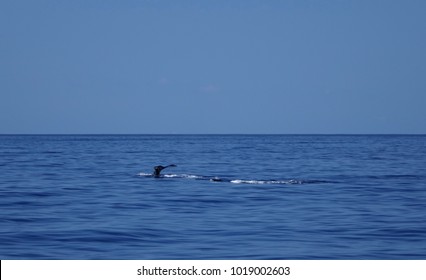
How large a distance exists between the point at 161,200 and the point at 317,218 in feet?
23.5

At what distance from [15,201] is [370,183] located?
17443mm

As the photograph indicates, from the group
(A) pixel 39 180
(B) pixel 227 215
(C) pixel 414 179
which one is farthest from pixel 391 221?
(A) pixel 39 180

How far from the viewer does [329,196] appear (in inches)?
1120

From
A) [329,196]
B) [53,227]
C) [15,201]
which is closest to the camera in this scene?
[53,227]

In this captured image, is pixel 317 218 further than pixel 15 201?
No

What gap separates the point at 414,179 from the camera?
37781mm

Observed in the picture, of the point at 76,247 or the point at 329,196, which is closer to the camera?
the point at 76,247

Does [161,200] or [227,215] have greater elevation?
[161,200]
